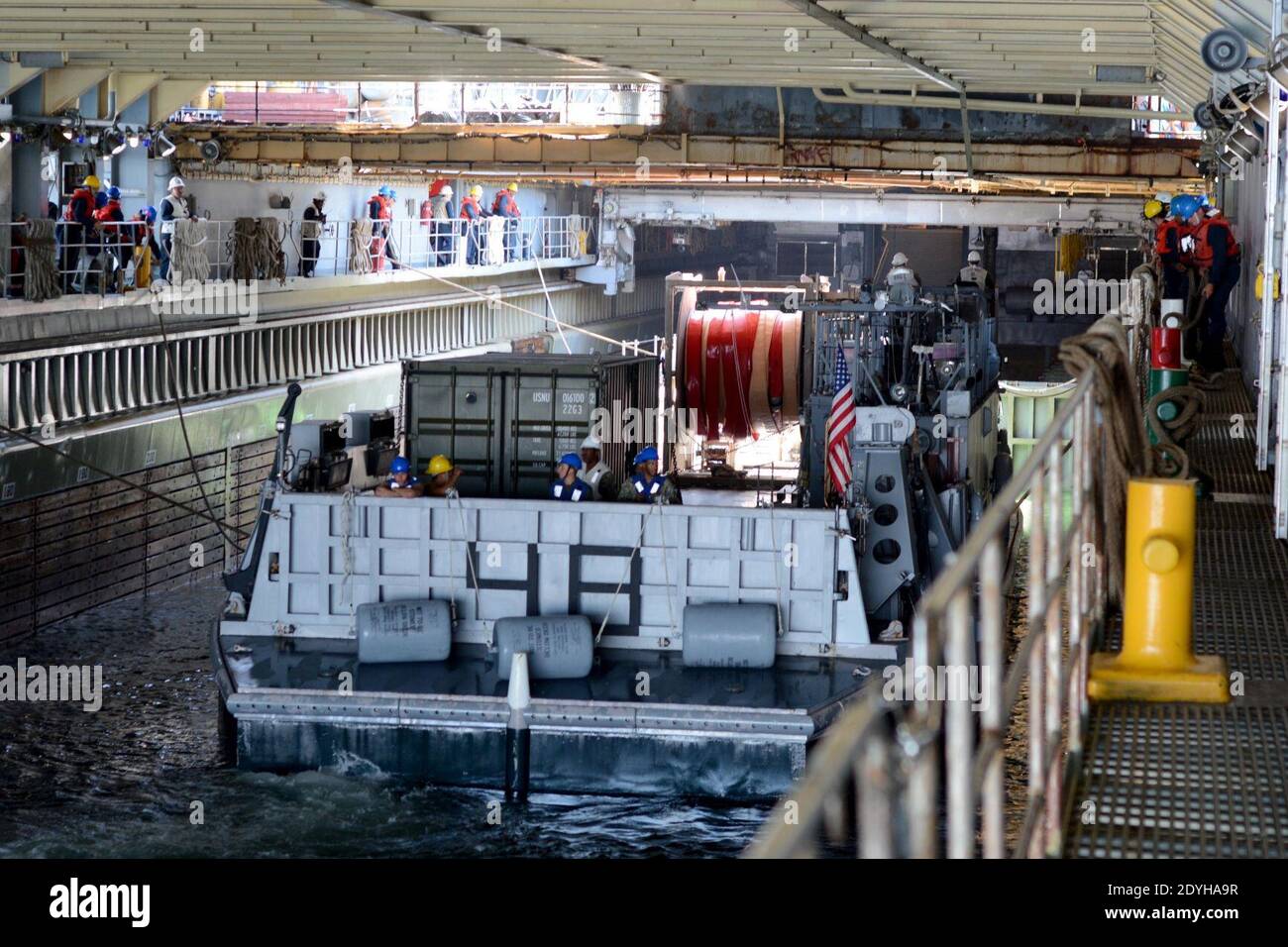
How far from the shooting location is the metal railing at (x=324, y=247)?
863 inches

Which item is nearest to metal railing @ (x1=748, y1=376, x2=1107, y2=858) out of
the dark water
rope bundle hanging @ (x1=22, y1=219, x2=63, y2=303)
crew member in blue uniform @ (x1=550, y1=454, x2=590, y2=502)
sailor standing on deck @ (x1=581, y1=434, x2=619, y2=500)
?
the dark water

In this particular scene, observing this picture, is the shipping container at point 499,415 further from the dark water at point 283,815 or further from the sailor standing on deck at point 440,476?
the dark water at point 283,815

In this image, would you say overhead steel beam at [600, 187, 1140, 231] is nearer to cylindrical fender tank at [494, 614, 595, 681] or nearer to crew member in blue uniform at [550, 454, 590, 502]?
crew member in blue uniform at [550, 454, 590, 502]

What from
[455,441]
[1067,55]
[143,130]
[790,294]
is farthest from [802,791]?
[143,130]

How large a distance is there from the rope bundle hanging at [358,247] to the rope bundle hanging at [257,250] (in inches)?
139

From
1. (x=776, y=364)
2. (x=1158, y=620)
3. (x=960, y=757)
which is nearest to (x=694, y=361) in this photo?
(x=776, y=364)

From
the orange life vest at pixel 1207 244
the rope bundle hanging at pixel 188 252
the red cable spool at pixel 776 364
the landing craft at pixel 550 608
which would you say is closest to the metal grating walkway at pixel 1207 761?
the landing craft at pixel 550 608

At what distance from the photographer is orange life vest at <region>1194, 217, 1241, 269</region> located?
1638cm

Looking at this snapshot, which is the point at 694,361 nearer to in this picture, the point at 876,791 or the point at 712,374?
the point at 712,374

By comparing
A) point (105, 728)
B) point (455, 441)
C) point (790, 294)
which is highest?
point (790, 294)

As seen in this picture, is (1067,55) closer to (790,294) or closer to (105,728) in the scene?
(790,294)

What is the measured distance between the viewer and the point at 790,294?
970 inches

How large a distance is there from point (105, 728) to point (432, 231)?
20886 millimetres

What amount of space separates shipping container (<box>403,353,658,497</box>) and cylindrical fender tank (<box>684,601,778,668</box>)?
4.32 metres
